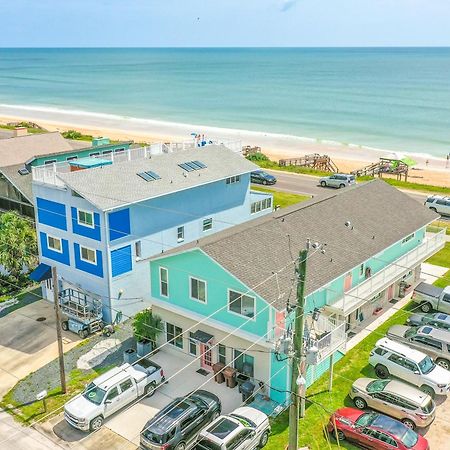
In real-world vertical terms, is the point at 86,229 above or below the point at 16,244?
above

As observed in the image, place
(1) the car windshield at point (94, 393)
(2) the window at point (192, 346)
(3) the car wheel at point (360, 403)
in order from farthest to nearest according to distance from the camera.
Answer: (2) the window at point (192, 346) < (3) the car wheel at point (360, 403) < (1) the car windshield at point (94, 393)

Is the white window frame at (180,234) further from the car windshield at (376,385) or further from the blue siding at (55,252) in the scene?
the car windshield at (376,385)

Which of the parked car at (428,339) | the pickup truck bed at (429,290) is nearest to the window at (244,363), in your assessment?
the parked car at (428,339)

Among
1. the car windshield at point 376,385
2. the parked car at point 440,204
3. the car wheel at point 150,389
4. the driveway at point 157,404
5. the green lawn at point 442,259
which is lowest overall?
the driveway at point 157,404

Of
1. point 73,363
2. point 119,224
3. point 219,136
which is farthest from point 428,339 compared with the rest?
point 219,136

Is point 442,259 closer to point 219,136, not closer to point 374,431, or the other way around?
point 374,431

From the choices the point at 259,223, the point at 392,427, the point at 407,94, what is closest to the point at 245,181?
the point at 259,223
